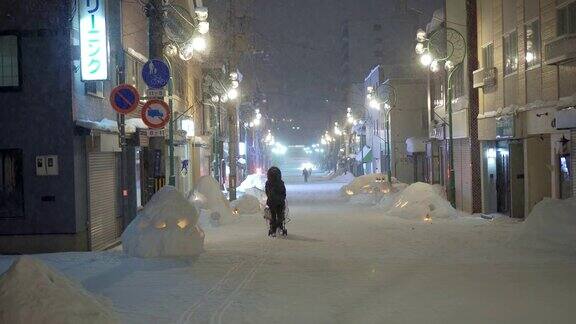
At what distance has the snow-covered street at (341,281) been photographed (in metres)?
8.75

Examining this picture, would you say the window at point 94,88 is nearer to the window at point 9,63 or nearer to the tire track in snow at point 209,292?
the window at point 9,63

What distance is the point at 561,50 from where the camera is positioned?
18.4 meters

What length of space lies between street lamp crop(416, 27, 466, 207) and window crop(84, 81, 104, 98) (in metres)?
13.0

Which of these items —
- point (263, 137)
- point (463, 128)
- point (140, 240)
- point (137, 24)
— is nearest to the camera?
point (140, 240)

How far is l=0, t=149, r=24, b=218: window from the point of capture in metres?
15.8

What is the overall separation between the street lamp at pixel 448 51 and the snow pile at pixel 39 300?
20698mm

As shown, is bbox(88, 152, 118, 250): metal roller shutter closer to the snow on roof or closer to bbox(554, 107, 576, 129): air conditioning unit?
the snow on roof

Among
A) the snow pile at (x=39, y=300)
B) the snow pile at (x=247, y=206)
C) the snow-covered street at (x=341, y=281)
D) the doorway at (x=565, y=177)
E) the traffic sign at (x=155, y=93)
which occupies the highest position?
the traffic sign at (x=155, y=93)

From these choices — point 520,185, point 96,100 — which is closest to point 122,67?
point 96,100

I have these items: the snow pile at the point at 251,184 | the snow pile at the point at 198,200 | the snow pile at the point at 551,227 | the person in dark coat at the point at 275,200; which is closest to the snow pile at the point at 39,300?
the snow pile at the point at 551,227

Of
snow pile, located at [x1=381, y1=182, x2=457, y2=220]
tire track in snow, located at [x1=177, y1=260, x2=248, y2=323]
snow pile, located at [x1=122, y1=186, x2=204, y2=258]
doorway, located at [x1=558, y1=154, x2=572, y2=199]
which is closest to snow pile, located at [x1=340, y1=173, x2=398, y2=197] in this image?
snow pile, located at [x1=381, y1=182, x2=457, y2=220]

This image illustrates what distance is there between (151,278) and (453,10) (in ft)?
73.7

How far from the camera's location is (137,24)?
21.9 meters

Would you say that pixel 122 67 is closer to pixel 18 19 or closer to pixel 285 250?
pixel 18 19
